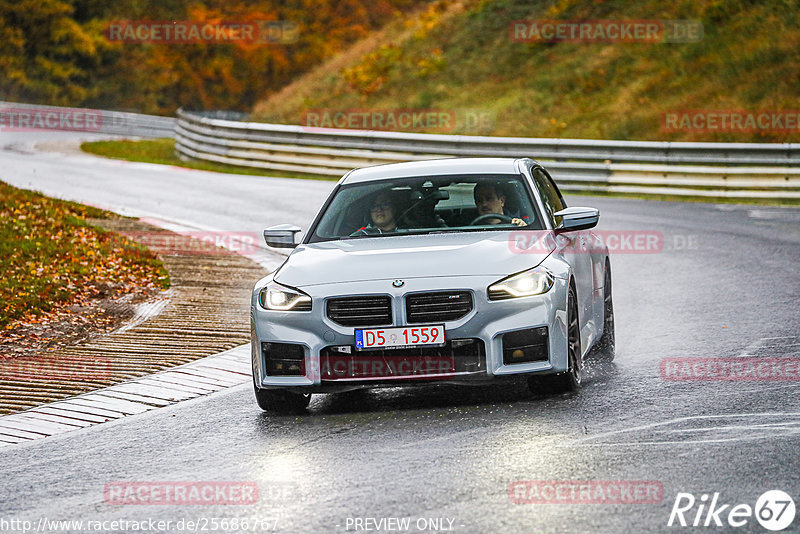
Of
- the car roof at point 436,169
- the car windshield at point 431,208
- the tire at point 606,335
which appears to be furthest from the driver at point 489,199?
the tire at point 606,335

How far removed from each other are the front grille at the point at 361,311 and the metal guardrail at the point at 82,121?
127 feet

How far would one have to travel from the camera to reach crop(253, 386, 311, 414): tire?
27.5 feet

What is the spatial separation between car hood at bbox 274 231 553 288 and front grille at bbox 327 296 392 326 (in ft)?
0.48

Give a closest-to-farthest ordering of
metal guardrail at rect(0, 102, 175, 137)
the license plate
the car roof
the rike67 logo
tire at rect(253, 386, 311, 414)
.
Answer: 1. the rike67 logo
2. the license plate
3. tire at rect(253, 386, 311, 414)
4. the car roof
5. metal guardrail at rect(0, 102, 175, 137)

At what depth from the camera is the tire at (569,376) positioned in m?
8.27

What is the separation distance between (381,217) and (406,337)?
65.6 inches

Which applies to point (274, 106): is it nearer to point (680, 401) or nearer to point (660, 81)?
point (660, 81)

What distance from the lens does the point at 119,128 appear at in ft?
153

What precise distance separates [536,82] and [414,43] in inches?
318
